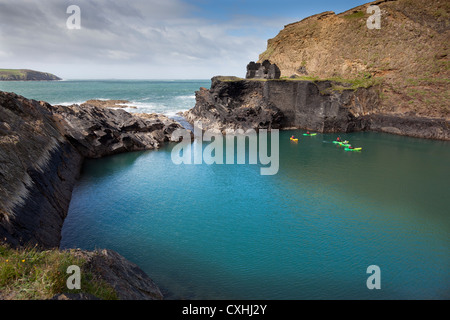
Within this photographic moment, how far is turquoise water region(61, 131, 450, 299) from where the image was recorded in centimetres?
1327

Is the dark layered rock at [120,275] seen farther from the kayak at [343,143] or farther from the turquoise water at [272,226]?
the kayak at [343,143]

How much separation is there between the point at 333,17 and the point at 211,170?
53713mm

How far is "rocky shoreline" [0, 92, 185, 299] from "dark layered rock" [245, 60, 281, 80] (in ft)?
83.3

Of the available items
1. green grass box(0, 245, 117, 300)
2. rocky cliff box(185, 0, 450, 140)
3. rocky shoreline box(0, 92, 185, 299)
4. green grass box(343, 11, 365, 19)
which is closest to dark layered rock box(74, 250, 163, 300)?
rocky shoreline box(0, 92, 185, 299)

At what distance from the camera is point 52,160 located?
22.0 m

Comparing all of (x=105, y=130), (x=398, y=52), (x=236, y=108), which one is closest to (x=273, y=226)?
(x=105, y=130)

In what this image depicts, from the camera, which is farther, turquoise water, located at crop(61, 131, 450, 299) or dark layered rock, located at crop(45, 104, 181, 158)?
dark layered rock, located at crop(45, 104, 181, 158)

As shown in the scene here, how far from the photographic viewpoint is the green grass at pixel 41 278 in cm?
658

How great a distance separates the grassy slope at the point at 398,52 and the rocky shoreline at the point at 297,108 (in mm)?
2684

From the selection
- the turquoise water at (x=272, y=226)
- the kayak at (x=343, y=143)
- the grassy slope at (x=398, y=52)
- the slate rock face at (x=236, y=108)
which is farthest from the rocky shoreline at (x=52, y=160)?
the grassy slope at (x=398, y=52)

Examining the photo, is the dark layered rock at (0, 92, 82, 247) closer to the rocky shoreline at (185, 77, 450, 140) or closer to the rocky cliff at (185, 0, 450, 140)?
the rocky shoreline at (185, 77, 450, 140)

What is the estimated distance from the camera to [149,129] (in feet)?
132
